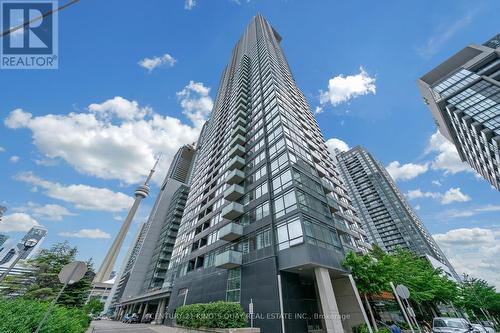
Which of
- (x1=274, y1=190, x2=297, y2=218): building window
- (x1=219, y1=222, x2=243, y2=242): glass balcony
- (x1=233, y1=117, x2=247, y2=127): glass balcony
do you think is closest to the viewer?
(x1=274, y1=190, x2=297, y2=218): building window

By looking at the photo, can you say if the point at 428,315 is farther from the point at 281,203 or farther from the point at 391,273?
the point at 281,203

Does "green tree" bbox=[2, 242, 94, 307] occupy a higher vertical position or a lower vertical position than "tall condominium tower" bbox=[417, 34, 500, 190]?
lower

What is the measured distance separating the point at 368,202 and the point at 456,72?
67.4 m

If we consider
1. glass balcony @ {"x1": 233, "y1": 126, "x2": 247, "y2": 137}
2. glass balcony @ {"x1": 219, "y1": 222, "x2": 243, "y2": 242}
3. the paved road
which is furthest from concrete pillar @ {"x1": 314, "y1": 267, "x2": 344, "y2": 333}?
glass balcony @ {"x1": 233, "y1": 126, "x2": 247, "y2": 137}

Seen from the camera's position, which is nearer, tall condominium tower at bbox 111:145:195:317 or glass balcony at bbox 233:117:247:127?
glass balcony at bbox 233:117:247:127

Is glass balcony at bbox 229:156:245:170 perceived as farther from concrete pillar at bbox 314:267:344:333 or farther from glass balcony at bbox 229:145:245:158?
concrete pillar at bbox 314:267:344:333

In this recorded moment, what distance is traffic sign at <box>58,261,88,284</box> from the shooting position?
21.4 ft

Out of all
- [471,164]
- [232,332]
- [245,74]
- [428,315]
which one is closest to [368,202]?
[471,164]

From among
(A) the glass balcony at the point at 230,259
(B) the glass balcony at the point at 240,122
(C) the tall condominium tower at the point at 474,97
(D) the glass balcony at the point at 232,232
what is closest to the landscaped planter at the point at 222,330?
(A) the glass balcony at the point at 230,259

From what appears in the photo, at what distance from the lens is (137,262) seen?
206 ft

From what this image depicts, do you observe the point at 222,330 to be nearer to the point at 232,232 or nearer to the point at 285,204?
the point at 232,232

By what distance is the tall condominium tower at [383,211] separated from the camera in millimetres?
86906

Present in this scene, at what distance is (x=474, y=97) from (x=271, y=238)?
5583 centimetres

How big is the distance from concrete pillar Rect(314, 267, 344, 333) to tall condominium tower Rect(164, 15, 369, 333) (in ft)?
0.21
